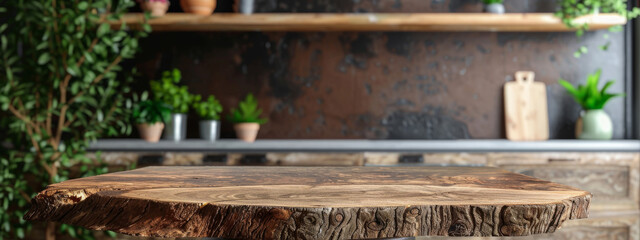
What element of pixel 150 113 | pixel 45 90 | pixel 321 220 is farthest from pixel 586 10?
pixel 45 90

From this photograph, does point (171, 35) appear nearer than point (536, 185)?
No

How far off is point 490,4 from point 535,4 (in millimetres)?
424

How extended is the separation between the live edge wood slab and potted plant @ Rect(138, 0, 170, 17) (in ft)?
6.48

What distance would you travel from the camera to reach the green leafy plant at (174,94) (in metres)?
3.04

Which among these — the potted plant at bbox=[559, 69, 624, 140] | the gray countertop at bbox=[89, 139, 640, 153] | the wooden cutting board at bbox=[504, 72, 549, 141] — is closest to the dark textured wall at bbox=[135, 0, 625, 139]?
the wooden cutting board at bbox=[504, 72, 549, 141]

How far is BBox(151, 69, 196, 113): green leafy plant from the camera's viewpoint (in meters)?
3.04

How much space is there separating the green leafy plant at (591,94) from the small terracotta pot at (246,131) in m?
1.93

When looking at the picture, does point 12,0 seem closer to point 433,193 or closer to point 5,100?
point 5,100

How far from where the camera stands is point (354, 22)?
2996 mm

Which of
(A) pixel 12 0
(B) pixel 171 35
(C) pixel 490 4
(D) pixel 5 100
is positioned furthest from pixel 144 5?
(C) pixel 490 4

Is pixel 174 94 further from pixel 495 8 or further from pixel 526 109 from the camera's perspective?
pixel 526 109

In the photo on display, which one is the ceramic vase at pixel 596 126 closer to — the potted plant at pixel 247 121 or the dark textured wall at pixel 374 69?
the dark textured wall at pixel 374 69

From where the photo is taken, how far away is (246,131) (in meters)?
3.01

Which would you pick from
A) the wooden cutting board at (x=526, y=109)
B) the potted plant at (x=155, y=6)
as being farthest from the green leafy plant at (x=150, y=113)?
the wooden cutting board at (x=526, y=109)
